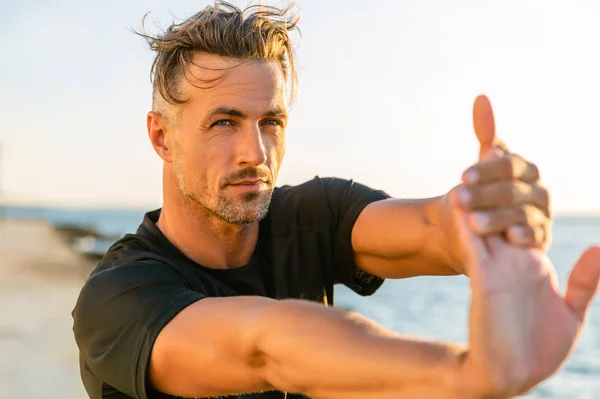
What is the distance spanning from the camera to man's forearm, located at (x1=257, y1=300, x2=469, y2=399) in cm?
198

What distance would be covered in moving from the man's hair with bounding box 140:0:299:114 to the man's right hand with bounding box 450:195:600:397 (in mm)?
2016

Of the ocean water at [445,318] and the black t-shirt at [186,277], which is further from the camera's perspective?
the ocean water at [445,318]

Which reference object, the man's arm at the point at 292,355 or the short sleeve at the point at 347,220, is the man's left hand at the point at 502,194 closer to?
the man's arm at the point at 292,355

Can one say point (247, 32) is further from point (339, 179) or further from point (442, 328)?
point (442, 328)

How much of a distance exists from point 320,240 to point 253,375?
1.42m

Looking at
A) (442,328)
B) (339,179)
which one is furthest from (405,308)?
(339,179)

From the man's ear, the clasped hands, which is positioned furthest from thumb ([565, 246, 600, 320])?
the man's ear

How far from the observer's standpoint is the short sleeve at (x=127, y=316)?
276 cm

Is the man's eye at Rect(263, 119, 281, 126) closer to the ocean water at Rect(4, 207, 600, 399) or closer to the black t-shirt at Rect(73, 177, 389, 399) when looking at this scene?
the black t-shirt at Rect(73, 177, 389, 399)

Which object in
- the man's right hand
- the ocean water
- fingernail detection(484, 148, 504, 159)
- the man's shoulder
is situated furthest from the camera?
the ocean water

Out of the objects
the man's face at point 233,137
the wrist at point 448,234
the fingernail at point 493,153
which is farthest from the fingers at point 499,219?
the man's face at point 233,137

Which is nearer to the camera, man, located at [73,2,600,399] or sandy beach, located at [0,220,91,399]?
man, located at [73,2,600,399]

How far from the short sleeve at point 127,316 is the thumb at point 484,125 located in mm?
1221

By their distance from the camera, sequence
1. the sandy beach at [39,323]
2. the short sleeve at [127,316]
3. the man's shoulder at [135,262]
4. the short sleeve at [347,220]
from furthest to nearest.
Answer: the sandy beach at [39,323], the short sleeve at [347,220], the man's shoulder at [135,262], the short sleeve at [127,316]
